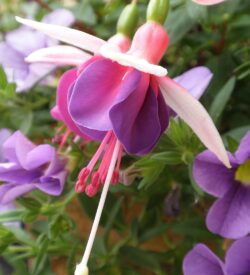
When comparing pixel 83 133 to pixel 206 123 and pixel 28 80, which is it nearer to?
pixel 206 123

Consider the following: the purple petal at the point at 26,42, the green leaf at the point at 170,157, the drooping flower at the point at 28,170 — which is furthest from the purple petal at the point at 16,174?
the purple petal at the point at 26,42

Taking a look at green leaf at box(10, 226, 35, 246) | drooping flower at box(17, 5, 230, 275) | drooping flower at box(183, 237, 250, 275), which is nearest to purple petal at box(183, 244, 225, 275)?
drooping flower at box(183, 237, 250, 275)

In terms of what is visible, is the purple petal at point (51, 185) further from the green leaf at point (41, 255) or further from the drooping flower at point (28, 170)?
the green leaf at point (41, 255)

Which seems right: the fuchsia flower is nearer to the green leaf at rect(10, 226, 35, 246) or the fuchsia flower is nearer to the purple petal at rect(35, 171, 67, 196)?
the purple petal at rect(35, 171, 67, 196)

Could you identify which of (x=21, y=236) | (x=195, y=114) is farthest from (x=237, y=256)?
(x=21, y=236)

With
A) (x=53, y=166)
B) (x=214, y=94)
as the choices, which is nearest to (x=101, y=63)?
(x=53, y=166)
